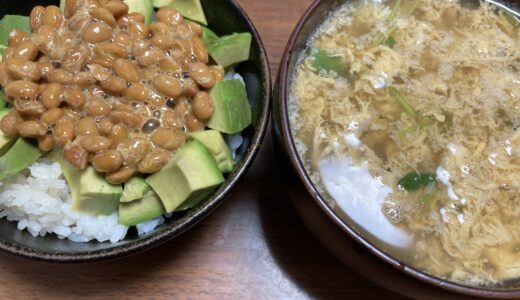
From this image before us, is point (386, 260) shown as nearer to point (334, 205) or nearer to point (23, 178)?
point (334, 205)

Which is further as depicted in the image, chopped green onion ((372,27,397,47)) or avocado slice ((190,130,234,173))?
chopped green onion ((372,27,397,47))

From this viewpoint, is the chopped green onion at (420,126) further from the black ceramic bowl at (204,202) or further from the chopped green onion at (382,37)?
the black ceramic bowl at (204,202)

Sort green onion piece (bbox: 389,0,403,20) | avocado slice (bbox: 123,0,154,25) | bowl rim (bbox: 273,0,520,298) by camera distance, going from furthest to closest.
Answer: green onion piece (bbox: 389,0,403,20)
avocado slice (bbox: 123,0,154,25)
bowl rim (bbox: 273,0,520,298)

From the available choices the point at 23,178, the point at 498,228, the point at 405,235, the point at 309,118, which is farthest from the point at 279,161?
the point at 23,178

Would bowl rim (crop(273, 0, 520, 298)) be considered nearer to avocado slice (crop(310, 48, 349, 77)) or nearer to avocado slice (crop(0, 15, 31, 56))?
avocado slice (crop(310, 48, 349, 77))

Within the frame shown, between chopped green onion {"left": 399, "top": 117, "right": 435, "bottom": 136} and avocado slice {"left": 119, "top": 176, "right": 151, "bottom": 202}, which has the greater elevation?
chopped green onion {"left": 399, "top": 117, "right": 435, "bottom": 136}

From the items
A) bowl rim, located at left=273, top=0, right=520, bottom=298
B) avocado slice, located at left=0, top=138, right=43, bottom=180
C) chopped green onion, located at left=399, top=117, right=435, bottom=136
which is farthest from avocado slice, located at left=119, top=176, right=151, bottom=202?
chopped green onion, located at left=399, top=117, right=435, bottom=136
